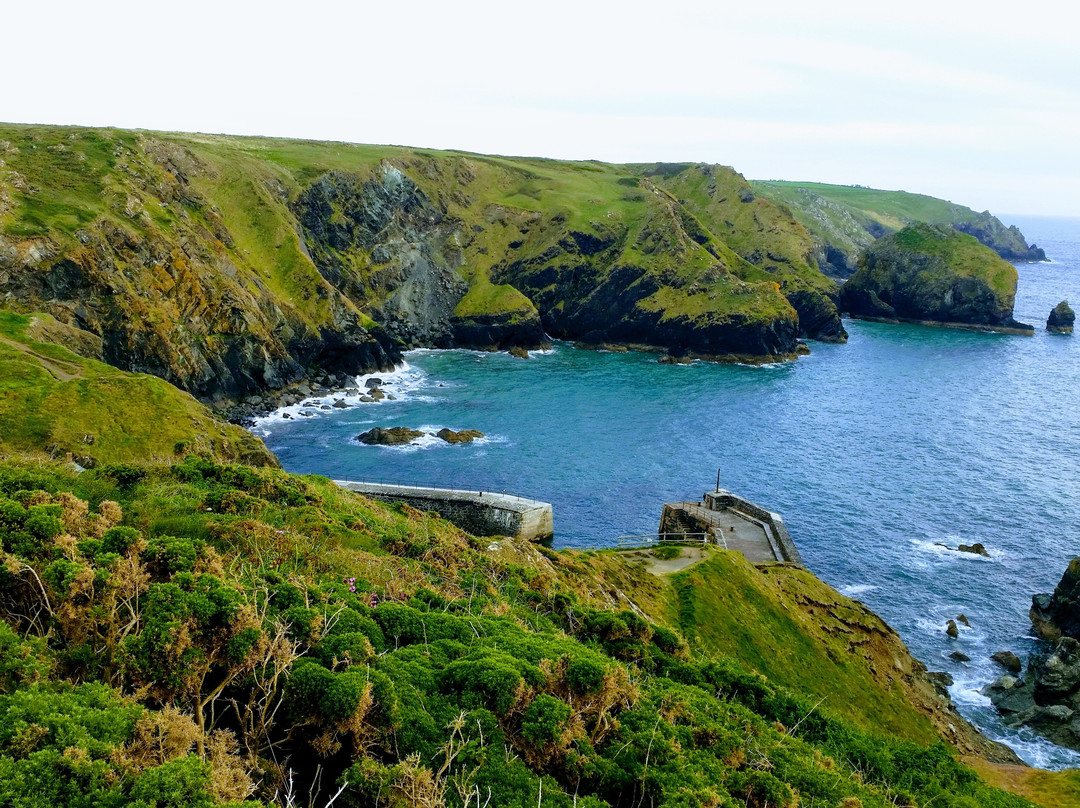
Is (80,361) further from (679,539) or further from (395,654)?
(395,654)

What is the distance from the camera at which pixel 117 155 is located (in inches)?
3469

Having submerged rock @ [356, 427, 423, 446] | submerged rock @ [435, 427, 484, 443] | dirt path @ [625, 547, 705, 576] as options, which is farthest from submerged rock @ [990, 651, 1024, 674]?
submerged rock @ [356, 427, 423, 446]

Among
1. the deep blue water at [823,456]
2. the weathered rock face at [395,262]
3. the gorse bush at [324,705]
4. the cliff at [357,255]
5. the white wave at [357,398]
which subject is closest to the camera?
the gorse bush at [324,705]

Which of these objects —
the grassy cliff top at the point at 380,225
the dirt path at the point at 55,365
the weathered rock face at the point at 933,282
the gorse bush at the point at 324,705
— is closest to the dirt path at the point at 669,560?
the gorse bush at the point at 324,705

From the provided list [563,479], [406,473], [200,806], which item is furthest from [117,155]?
[200,806]

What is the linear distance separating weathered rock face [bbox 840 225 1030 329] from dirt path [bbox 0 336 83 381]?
145897mm

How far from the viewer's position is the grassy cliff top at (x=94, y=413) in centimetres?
4259

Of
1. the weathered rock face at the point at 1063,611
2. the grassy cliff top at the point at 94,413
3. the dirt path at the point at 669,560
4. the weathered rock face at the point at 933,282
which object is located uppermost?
the weathered rock face at the point at 933,282

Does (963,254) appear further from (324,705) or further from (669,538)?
(324,705)

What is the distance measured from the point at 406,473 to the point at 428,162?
331 feet

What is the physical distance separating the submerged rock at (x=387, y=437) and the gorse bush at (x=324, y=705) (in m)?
50.8

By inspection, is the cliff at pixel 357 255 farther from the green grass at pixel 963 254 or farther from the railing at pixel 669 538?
the railing at pixel 669 538

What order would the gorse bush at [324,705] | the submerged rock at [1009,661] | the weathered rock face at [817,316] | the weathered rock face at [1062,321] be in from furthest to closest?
the weathered rock face at [1062,321], the weathered rock face at [817,316], the submerged rock at [1009,661], the gorse bush at [324,705]

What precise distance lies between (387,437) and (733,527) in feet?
113
